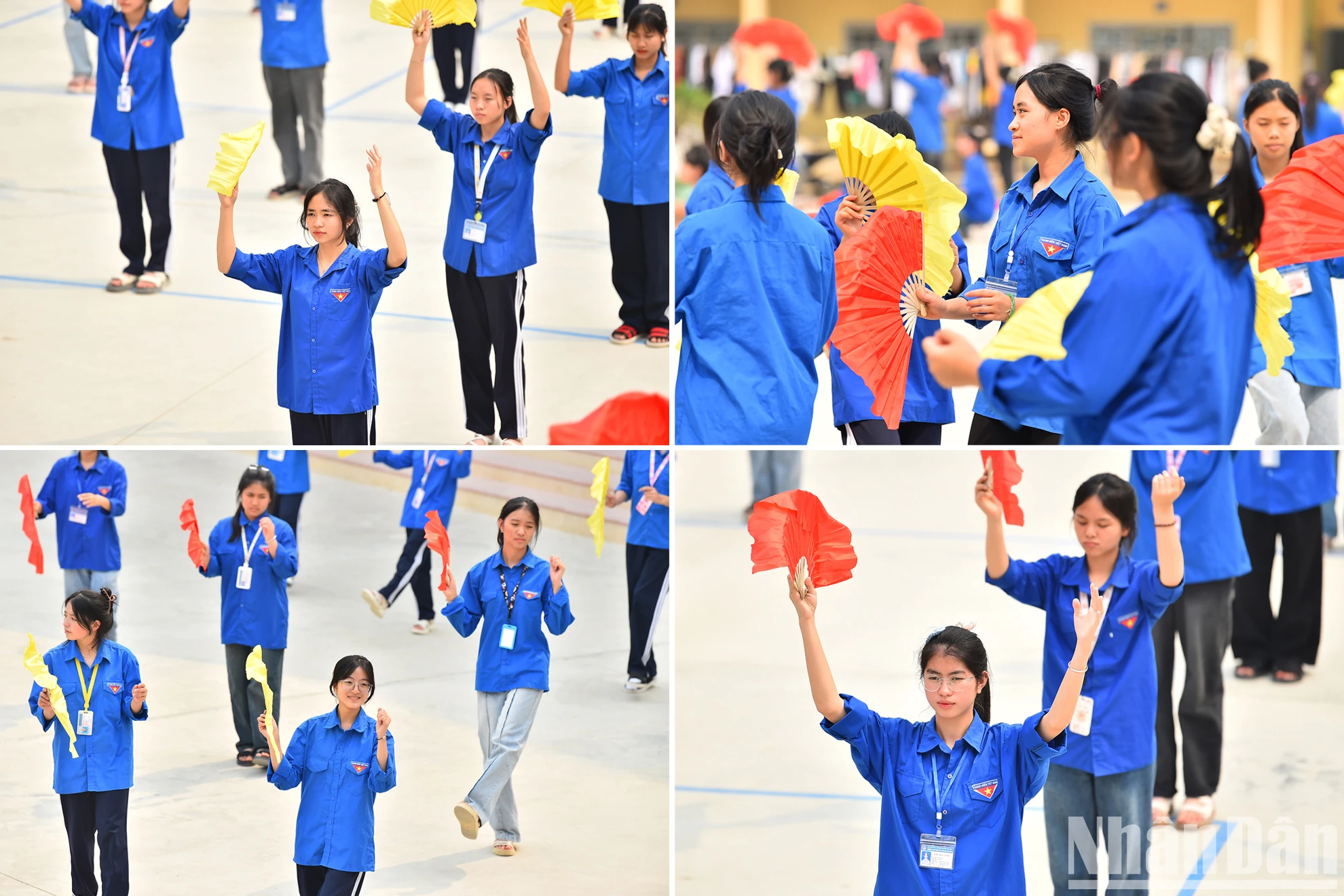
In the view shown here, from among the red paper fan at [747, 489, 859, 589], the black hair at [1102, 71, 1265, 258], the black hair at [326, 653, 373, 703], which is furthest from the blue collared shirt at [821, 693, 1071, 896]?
the black hair at [326, 653, 373, 703]

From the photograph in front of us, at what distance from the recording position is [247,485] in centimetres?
461

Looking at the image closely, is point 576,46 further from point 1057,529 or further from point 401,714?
point 401,714

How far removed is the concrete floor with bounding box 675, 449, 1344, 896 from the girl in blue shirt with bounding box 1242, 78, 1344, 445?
51.7 inches

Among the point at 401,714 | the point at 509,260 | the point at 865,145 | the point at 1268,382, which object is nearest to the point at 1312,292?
the point at 1268,382

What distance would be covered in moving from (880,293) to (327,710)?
266cm

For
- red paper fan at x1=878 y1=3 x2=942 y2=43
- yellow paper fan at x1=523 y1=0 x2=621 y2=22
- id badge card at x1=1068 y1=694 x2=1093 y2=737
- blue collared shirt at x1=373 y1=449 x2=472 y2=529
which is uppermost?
red paper fan at x1=878 y1=3 x2=942 y2=43

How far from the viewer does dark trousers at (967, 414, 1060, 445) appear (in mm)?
3674

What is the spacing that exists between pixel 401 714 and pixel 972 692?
2.98 m

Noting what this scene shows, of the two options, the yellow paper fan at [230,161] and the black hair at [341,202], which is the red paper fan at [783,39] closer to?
the black hair at [341,202]

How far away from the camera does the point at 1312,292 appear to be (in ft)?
14.4

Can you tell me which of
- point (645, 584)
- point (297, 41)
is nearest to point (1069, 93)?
point (645, 584)

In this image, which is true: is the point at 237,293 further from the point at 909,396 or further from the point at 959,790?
the point at 959,790

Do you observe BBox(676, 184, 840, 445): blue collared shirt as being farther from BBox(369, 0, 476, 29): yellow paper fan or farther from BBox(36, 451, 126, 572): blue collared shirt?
BBox(36, 451, 126, 572): blue collared shirt

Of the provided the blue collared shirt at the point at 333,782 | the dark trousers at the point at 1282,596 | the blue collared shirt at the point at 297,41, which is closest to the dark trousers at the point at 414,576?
the blue collared shirt at the point at 333,782
